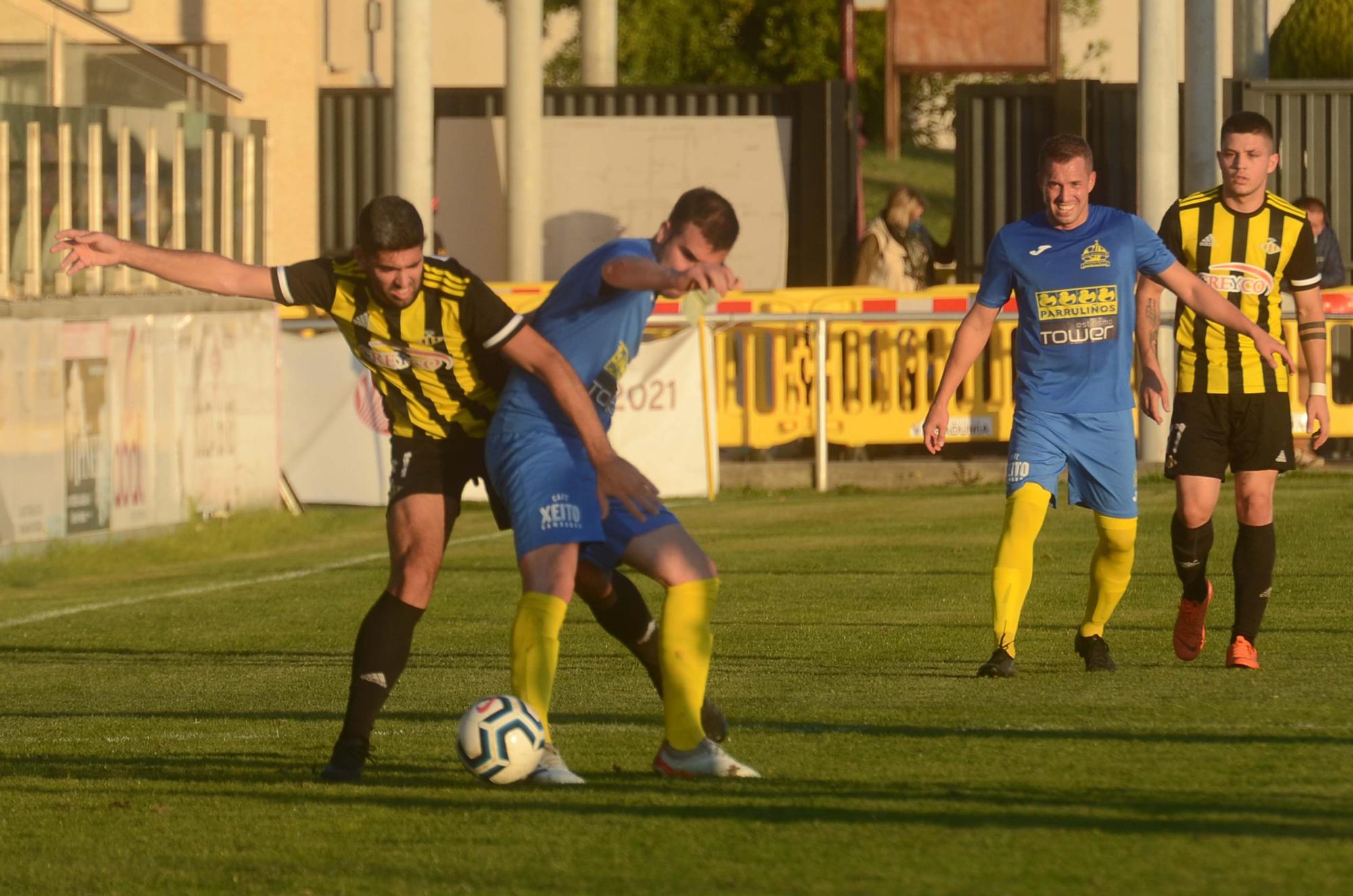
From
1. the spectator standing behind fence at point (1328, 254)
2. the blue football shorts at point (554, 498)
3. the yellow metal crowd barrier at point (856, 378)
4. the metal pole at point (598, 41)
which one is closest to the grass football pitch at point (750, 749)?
the blue football shorts at point (554, 498)

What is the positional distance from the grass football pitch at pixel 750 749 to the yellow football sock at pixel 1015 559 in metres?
0.22

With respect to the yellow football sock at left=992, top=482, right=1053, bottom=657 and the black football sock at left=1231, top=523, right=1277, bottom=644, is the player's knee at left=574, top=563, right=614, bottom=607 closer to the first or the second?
the yellow football sock at left=992, top=482, right=1053, bottom=657

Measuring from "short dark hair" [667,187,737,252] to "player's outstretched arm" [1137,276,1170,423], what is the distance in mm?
2680

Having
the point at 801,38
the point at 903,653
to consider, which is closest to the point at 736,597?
the point at 903,653

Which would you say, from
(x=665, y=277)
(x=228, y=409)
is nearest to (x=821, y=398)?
(x=228, y=409)

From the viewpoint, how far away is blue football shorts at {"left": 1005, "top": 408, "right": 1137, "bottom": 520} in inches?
323

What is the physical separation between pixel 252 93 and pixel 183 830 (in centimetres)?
1959

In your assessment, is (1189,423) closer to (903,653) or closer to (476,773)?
(903,653)

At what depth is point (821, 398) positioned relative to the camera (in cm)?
1783

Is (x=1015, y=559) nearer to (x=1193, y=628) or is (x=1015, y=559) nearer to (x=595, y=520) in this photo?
(x=1193, y=628)

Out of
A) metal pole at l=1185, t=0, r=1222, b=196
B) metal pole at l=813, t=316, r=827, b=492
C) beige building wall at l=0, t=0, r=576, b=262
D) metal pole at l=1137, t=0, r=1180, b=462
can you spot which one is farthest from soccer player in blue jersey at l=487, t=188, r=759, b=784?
beige building wall at l=0, t=0, r=576, b=262

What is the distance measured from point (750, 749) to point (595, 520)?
1.01 m

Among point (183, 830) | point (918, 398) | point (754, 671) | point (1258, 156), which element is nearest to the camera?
point (183, 830)

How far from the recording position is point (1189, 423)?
8.59m
